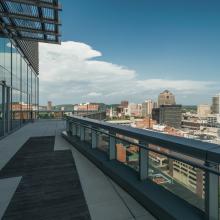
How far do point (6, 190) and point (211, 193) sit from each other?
125 inches

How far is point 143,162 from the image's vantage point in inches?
111

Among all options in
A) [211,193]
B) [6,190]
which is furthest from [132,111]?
[211,193]

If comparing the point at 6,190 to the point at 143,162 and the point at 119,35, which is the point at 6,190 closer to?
the point at 143,162

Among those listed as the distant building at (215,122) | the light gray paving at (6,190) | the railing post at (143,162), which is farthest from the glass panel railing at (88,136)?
the distant building at (215,122)

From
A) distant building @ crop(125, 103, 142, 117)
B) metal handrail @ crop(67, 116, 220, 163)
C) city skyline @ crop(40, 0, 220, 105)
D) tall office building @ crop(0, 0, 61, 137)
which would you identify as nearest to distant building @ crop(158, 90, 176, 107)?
distant building @ crop(125, 103, 142, 117)

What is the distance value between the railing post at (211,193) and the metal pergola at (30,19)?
8.27 meters

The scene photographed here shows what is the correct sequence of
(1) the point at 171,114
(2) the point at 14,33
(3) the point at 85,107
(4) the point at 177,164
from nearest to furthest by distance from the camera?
(4) the point at 177,164 < (2) the point at 14,33 < (3) the point at 85,107 < (1) the point at 171,114

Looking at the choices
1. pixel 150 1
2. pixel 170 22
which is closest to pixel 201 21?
pixel 170 22

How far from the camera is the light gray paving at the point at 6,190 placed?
2721 millimetres

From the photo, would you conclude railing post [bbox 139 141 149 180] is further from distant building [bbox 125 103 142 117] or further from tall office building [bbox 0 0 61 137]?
distant building [bbox 125 103 142 117]

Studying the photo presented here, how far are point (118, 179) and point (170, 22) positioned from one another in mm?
20653

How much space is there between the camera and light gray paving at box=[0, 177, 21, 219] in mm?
2721

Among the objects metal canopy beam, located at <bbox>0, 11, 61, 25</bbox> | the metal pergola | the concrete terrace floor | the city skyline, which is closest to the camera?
the concrete terrace floor

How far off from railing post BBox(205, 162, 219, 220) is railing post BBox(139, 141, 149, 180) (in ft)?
3.58
